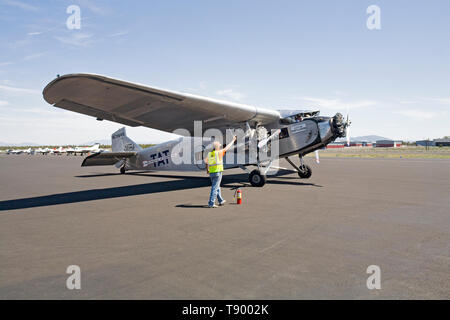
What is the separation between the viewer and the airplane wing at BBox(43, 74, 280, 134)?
745 cm

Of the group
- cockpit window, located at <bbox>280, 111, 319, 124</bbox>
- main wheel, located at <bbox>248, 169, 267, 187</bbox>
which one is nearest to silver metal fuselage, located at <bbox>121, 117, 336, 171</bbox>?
cockpit window, located at <bbox>280, 111, 319, 124</bbox>

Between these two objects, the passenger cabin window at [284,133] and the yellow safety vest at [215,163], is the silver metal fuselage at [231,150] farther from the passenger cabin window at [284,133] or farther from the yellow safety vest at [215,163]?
the yellow safety vest at [215,163]

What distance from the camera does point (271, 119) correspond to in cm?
1246

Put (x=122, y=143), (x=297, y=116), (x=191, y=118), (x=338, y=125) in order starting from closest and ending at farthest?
(x=338, y=125), (x=191, y=118), (x=297, y=116), (x=122, y=143)

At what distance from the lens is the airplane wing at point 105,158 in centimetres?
1400

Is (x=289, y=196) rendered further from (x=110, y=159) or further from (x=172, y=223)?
(x=110, y=159)

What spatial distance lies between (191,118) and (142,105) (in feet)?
8.00

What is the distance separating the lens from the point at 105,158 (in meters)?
16.3

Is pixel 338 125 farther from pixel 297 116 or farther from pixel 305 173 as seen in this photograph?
pixel 305 173

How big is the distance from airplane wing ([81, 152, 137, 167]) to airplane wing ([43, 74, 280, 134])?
4.11 metres

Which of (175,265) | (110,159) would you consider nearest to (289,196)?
(175,265)

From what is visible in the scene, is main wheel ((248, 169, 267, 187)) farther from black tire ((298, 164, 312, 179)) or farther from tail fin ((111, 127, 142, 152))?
tail fin ((111, 127, 142, 152))

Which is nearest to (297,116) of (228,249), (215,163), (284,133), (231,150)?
(284,133)

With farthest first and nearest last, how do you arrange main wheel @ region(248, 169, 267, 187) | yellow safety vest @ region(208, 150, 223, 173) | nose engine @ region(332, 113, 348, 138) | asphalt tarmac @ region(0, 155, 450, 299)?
main wheel @ region(248, 169, 267, 187)
nose engine @ region(332, 113, 348, 138)
yellow safety vest @ region(208, 150, 223, 173)
asphalt tarmac @ region(0, 155, 450, 299)
